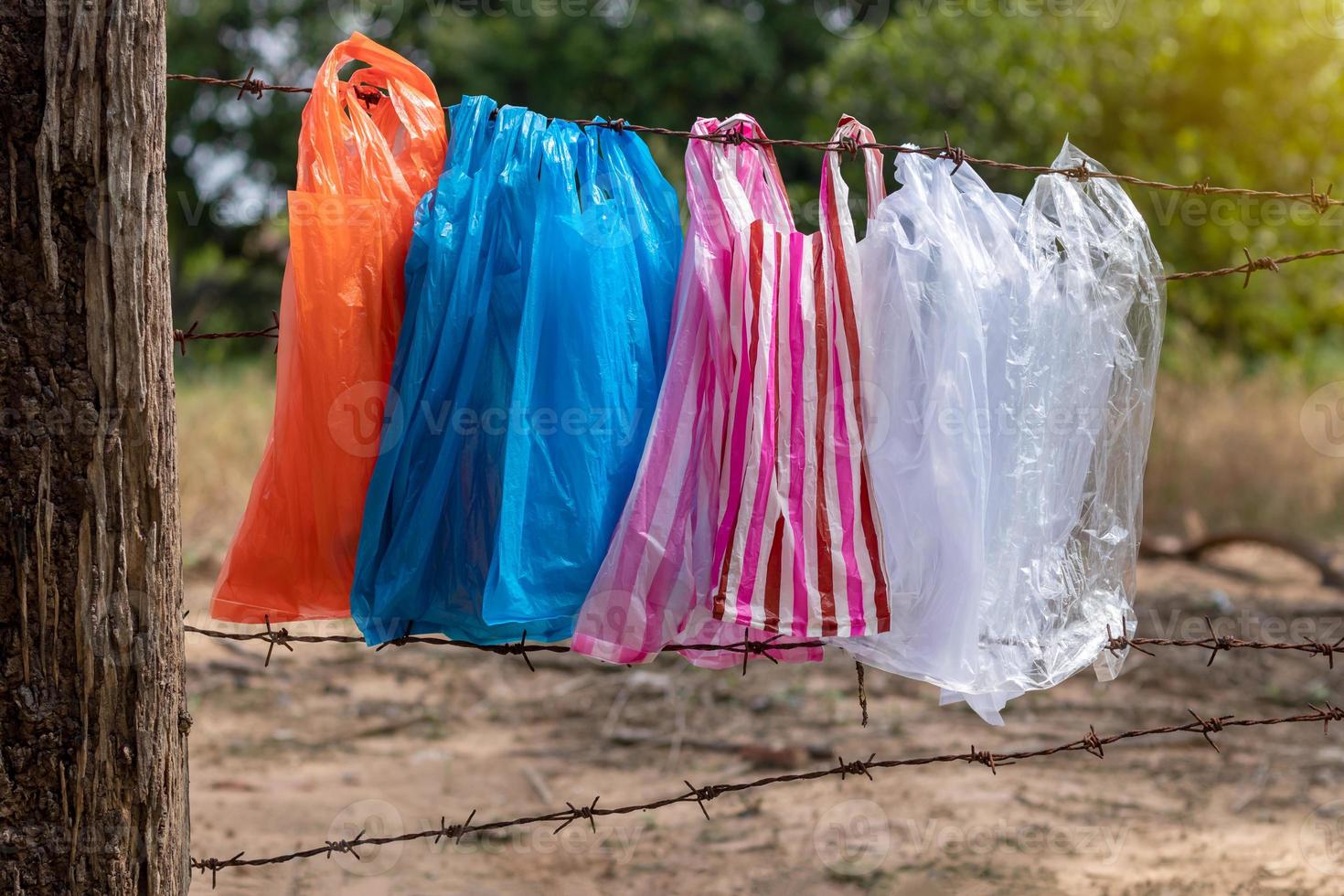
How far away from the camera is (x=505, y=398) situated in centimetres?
172

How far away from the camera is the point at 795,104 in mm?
11430

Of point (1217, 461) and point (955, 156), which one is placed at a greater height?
point (955, 156)

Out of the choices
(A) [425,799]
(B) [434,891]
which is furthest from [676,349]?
(A) [425,799]

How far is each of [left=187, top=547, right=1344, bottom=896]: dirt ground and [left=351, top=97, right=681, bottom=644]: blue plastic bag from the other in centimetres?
164

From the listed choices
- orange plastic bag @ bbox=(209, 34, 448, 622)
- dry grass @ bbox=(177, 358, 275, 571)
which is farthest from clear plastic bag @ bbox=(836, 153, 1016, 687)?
dry grass @ bbox=(177, 358, 275, 571)

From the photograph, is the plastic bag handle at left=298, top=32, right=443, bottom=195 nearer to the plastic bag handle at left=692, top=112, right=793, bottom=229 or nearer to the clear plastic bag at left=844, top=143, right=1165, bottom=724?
the plastic bag handle at left=692, top=112, right=793, bottom=229

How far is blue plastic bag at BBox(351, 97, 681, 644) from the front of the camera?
1706mm

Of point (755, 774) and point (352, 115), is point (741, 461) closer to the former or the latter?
point (352, 115)

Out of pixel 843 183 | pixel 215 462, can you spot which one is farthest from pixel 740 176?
pixel 215 462

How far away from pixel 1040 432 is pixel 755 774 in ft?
7.72

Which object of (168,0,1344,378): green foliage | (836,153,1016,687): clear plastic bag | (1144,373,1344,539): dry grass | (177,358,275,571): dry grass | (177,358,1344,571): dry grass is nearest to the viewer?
(836,153,1016,687): clear plastic bag

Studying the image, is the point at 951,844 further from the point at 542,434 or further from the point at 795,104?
the point at 795,104

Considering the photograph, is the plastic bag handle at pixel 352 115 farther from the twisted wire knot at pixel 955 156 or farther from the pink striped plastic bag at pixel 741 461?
the twisted wire knot at pixel 955 156

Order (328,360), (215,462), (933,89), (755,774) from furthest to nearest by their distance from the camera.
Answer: (933,89)
(215,462)
(755,774)
(328,360)
